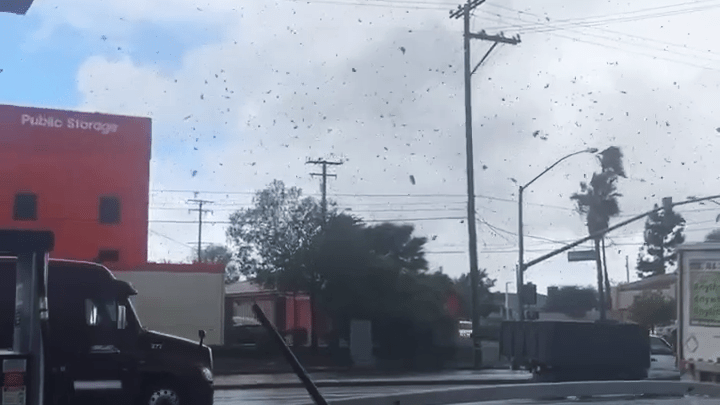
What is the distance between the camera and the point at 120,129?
4094 centimetres

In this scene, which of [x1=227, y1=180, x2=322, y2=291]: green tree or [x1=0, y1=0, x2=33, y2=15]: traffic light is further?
[x1=227, y1=180, x2=322, y2=291]: green tree

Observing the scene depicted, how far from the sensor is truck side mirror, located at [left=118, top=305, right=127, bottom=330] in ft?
48.3

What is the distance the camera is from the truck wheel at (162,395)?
15070mm

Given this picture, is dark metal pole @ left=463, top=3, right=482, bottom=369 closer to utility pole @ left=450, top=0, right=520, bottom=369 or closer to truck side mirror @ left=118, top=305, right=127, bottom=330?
utility pole @ left=450, top=0, right=520, bottom=369

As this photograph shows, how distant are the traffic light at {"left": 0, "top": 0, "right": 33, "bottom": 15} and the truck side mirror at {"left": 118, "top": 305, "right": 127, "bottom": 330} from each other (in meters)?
4.38

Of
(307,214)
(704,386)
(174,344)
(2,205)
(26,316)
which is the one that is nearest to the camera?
(26,316)

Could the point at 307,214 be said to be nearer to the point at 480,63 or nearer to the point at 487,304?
the point at 480,63

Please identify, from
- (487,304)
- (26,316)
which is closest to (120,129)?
(487,304)

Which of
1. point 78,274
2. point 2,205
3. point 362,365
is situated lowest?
point 362,365

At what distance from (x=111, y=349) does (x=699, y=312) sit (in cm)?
1012

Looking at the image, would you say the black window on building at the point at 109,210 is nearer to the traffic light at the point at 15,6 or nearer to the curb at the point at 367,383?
the curb at the point at 367,383

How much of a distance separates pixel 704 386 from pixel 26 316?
9.40m

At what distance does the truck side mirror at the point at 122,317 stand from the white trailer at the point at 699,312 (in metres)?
9.74

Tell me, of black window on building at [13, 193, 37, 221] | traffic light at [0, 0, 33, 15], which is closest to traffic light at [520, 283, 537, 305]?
black window on building at [13, 193, 37, 221]
